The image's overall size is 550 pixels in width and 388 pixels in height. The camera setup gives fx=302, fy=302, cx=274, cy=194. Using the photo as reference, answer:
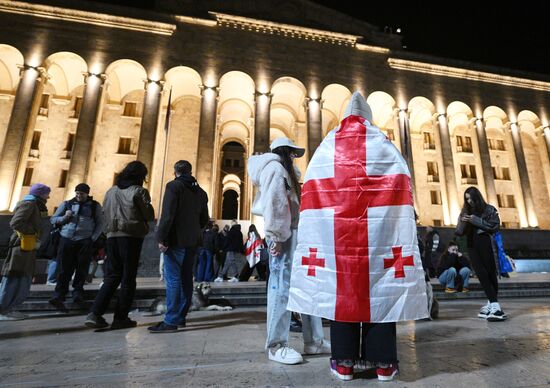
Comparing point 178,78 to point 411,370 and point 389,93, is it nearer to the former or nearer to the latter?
point 389,93

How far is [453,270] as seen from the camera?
7516 mm

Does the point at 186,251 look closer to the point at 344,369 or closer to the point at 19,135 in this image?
the point at 344,369

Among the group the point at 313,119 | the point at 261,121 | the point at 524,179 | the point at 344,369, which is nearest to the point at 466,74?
the point at 524,179

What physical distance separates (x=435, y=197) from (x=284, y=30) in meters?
17.9

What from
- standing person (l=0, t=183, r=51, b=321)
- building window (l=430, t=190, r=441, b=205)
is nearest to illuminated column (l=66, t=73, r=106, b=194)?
standing person (l=0, t=183, r=51, b=321)

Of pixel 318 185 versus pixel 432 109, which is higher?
pixel 432 109

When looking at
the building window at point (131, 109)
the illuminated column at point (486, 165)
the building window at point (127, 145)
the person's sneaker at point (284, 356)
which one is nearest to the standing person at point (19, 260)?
the person's sneaker at point (284, 356)

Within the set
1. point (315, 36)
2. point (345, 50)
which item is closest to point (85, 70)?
point (315, 36)

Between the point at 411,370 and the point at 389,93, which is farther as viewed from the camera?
the point at 389,93

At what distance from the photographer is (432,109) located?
23.6m

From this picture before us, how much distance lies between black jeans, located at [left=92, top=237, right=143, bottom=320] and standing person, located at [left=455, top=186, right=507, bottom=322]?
499 cm

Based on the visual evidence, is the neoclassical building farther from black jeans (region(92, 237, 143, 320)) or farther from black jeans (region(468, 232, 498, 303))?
black jeans (region(468, 232, 498, 303))

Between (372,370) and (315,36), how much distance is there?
2381cm

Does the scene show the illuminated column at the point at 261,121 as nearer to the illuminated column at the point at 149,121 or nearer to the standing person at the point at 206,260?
the illuminated column at the point at 149,121
